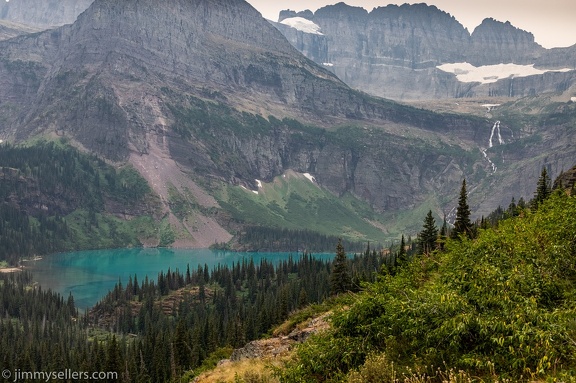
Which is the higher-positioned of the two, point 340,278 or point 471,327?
point 471,327

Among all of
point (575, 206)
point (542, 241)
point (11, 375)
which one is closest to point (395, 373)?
Result: point (542, 241)

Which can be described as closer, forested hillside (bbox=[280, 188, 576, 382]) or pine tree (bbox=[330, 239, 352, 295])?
forested hillside (bbox=[280, 188, 576, 382])

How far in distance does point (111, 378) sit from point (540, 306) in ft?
352

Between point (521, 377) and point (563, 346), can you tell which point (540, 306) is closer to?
point (563, 346)

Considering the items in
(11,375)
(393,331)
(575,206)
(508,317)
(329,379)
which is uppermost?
(575,206)

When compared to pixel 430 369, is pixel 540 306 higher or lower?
higher

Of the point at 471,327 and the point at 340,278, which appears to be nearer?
the point at 471,327

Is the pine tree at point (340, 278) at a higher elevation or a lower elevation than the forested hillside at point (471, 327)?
lower

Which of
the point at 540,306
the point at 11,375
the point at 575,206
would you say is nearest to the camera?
the point at 540,306

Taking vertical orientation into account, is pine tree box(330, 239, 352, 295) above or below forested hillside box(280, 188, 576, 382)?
below

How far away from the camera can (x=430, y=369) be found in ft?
88.2

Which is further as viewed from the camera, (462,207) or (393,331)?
(462,207)

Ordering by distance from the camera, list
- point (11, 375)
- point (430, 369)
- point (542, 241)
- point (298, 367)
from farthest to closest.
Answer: point (11, 375) → point (542, 241) → point (298, 367) → point (430, 369)

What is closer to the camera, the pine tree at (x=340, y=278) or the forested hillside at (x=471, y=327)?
the forested hillside at (x=471, y=327)
